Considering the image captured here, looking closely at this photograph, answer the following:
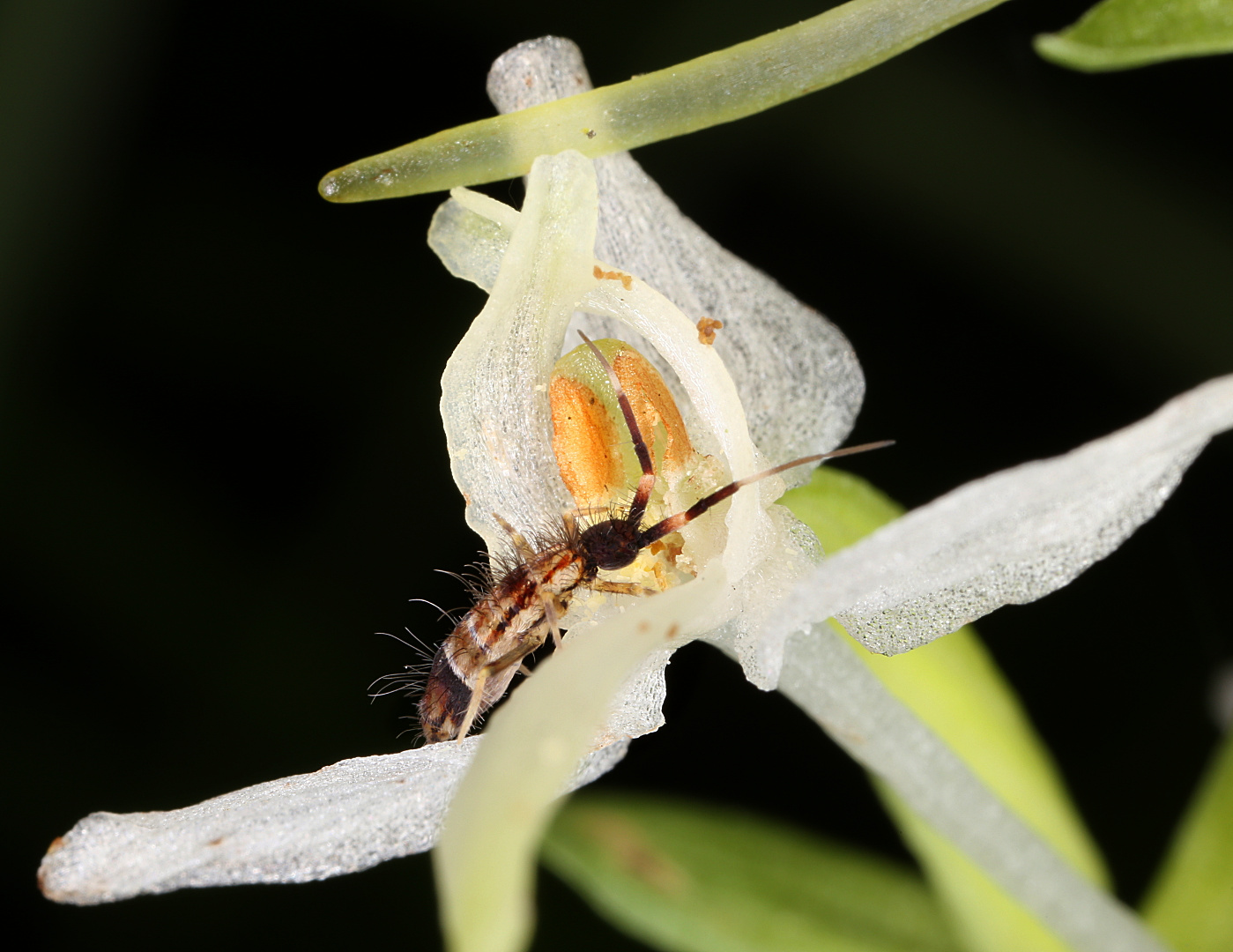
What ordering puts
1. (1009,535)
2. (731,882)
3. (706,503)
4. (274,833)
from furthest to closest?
(731,882)
(706,503)
(274,833)
(1009,535)

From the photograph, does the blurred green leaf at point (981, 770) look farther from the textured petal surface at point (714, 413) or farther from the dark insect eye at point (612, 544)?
the dark insect eye at point (612, 544)

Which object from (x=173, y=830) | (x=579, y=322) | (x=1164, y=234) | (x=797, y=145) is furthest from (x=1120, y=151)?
(x=173, y=830)

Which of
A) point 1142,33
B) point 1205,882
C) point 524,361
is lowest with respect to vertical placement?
point 1205,882

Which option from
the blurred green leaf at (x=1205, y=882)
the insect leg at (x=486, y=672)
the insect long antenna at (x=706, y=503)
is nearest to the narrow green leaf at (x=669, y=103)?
the insect long antenna at (x=706, y=503)

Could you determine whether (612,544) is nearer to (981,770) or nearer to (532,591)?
(532,591)

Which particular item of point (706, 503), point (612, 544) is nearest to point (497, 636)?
point (612, 544)

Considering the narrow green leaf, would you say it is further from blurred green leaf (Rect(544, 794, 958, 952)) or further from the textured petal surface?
blurred green leaf (Rect(544, 794, 958, 952))
